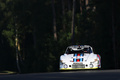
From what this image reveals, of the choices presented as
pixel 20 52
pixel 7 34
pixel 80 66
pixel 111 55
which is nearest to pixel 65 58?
pixel 80 66

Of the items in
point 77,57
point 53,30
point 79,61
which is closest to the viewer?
point 79,61

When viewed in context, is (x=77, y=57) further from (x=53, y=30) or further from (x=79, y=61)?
(x=53, y=30)

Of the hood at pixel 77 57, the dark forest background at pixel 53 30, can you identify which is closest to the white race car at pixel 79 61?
the hood at pixel 77 57

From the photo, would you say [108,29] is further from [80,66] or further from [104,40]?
[80,66]

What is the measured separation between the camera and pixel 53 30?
68312 millimetres

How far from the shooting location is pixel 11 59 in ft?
289

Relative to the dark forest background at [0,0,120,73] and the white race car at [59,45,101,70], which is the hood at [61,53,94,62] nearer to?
the white race car at [59,45,101,70]

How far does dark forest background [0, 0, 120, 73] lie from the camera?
5416 cm

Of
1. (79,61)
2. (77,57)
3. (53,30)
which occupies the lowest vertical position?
(79,61)

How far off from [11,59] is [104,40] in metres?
37.2

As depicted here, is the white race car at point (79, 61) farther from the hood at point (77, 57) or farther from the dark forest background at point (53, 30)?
the dark forest background at point (53, 30)

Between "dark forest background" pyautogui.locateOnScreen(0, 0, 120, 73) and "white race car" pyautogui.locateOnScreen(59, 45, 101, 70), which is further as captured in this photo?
"dark forest background" pyautogui.locateOnScreen(0, 0, 120, 73)

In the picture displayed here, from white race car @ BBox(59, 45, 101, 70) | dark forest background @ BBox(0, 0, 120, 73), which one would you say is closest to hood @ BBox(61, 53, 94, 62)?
white race car @ BBox(59, 45, 101, 70)

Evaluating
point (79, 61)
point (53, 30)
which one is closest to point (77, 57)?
point (79, 61)
